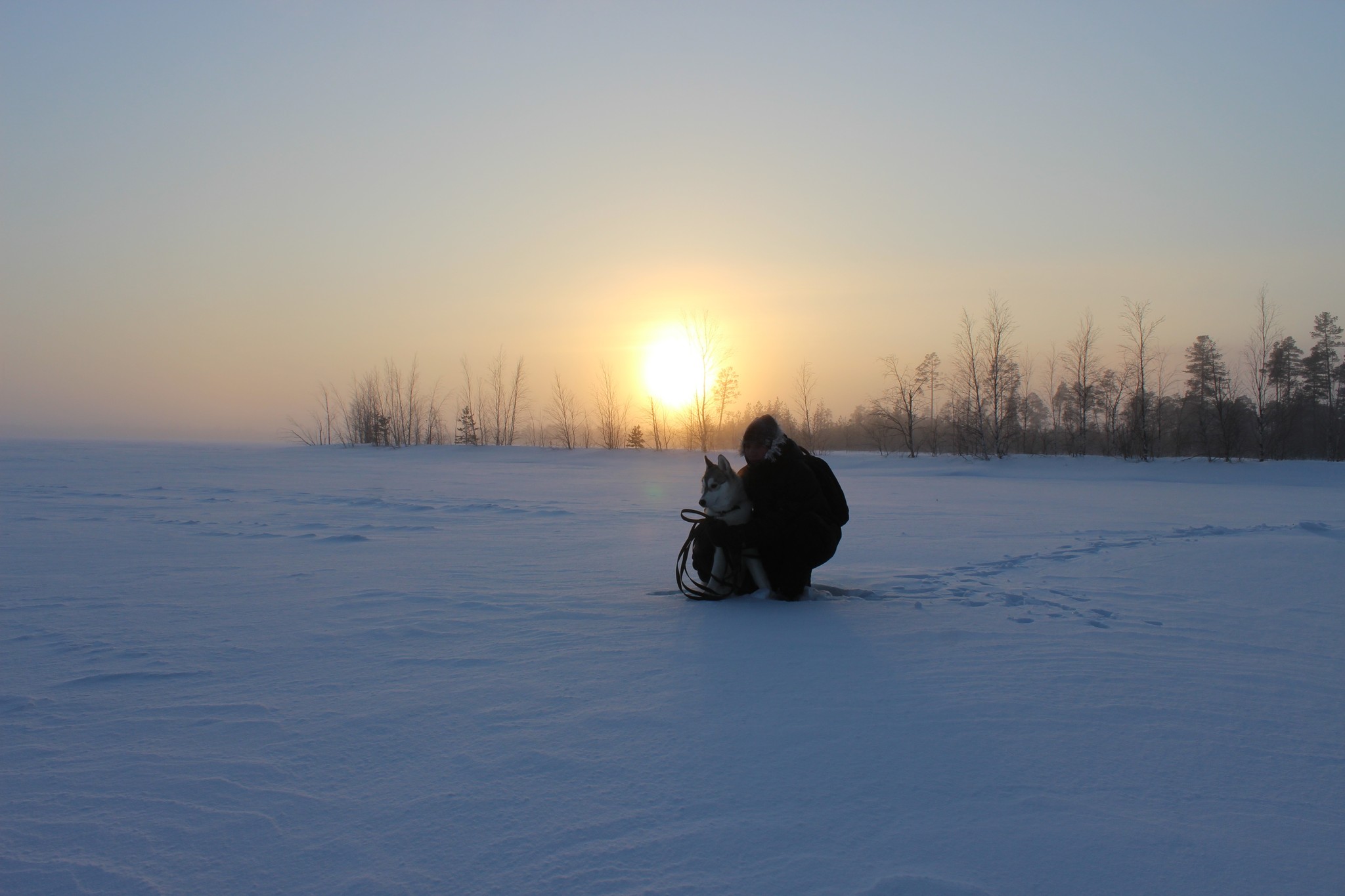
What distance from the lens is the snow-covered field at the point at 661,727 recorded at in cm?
179

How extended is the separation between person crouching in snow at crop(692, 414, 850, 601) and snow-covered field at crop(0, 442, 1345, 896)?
0.97 ft

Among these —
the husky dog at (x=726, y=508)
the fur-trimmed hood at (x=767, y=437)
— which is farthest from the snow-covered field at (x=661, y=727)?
the fur-trimmed hood at (x=767, y=437)

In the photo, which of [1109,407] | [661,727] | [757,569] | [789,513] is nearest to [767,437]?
[789,513]

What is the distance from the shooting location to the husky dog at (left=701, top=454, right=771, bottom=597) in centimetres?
492

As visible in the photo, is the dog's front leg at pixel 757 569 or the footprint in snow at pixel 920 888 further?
the dog's front leg at pixel 757 569

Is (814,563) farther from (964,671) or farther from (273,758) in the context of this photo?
(273,758)

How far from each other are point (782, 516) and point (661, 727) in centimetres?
239

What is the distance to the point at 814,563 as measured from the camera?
504 cm

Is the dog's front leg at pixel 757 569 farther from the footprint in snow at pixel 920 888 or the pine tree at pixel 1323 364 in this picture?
the pine tree at pixel 1323 364

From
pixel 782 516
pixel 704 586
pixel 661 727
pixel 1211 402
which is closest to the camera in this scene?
pixel 661 727

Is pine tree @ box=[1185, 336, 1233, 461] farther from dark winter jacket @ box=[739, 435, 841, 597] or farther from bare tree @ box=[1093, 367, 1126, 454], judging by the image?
dark winter jacket @ box=[739, 435, 841, 597]

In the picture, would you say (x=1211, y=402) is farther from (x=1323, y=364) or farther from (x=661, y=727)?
(x=661, y=727)

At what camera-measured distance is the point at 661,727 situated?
265cm

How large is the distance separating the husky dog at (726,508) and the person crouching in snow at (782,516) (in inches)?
1.6
